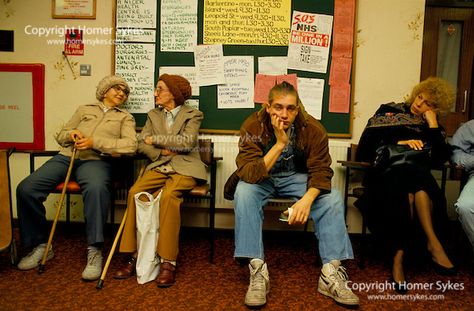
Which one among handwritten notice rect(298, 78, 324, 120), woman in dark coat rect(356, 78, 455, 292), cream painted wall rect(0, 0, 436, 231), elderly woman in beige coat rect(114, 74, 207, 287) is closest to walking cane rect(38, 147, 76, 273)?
elderly woman in beige coat rect(114, 74, 207, 287)

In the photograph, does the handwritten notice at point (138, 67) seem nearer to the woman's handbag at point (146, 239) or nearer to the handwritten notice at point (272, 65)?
the handwritten notice at point (272, 65)

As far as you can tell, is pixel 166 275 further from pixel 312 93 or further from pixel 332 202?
pixel 312 93

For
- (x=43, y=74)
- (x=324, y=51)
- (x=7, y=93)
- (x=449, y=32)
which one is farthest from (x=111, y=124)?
(x=449, y=32)

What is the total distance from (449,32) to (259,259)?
2.87 meters

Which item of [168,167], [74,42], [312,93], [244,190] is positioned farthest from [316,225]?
[74,42]

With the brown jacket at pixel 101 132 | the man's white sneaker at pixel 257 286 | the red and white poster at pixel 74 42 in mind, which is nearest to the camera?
the man's white sneaker at pixel 257 286

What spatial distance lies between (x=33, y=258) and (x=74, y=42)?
1.71m

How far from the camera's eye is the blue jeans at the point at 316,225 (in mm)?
1837

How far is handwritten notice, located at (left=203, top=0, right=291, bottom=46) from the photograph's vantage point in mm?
2768

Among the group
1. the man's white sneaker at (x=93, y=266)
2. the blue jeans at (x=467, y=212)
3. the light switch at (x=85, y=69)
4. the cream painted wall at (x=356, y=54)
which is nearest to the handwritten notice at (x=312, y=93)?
the cream painted wall at (x=356, y=54)

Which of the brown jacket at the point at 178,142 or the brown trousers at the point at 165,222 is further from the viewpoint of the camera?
the brown jacket at the point at 178,142

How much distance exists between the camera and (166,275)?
1.97 m

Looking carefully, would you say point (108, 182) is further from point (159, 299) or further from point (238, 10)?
point (238, 10)

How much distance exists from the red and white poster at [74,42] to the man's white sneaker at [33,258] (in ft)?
5.12
